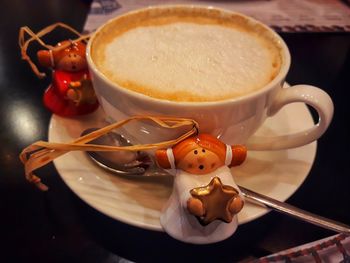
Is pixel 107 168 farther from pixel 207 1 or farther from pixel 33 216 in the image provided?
pixel 207 1

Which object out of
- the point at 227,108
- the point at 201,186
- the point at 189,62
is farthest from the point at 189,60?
the point at 201,186

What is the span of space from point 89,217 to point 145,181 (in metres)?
0.12

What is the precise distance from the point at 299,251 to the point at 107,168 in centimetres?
36

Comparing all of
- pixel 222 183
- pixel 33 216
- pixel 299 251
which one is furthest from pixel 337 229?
pixel 33 216

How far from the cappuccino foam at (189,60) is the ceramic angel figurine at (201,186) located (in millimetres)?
→ 102

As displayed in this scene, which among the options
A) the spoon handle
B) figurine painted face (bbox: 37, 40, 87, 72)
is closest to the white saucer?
the spoon handle

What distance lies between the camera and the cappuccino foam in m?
0.63

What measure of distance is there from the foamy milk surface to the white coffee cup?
0.10 ft

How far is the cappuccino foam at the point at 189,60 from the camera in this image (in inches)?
24.9

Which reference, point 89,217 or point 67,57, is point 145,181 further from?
point 67,57

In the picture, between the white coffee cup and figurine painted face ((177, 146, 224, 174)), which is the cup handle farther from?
figurine painted face ((177, 146, 224, 174))

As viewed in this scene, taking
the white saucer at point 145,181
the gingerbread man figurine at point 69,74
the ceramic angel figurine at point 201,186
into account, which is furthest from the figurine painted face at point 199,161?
the gingerbread man figurine at point 69,74

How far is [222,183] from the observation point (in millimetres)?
525

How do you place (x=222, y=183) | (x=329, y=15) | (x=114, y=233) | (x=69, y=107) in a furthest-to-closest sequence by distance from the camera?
1. (x=329, y=15)
2. (x=69, y=107)
3. (x=114, y=233)
4. (x=222, y=183)
